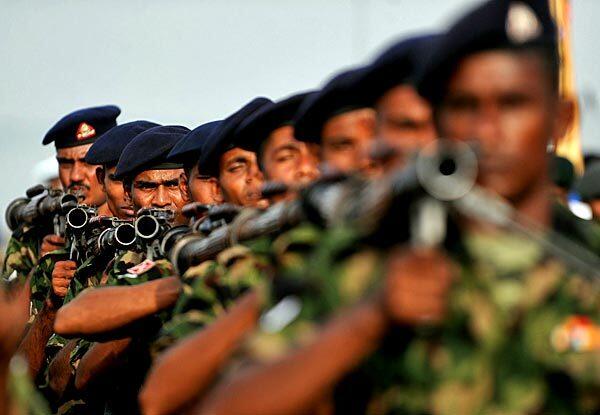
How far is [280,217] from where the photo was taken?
5484 mm

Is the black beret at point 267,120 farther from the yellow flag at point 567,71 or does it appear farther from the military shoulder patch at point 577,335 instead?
the yellow flag at point 567,71

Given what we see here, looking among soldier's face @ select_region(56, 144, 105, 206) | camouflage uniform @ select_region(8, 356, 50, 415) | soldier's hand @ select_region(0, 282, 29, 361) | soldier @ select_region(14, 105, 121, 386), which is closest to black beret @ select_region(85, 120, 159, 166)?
soldier @ select_region(14, 105, 121, 386)

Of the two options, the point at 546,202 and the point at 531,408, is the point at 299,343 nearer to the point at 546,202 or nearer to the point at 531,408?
the point at 531,408

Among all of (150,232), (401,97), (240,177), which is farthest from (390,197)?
(150,232)

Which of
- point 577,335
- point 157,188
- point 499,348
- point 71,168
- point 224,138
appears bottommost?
point 71,168

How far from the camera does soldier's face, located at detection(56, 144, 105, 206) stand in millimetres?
12922

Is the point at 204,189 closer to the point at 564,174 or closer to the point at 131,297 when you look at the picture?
the point at 131,297

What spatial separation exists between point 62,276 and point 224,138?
338 cm

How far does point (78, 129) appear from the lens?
540 inches

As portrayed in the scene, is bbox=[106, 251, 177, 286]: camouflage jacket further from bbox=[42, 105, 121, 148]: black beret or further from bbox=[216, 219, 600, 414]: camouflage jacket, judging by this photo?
bbox=[42, 105, 121, 148]: black beret

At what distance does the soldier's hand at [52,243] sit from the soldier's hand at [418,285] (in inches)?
338

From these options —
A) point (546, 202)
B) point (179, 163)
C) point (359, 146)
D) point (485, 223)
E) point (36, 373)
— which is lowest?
point (36, 373)

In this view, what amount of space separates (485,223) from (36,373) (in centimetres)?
788

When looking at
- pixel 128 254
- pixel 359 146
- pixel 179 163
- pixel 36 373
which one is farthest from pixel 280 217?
pixel 36 373
